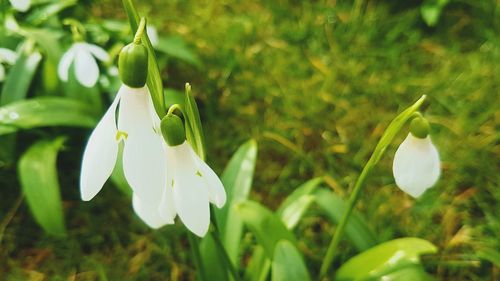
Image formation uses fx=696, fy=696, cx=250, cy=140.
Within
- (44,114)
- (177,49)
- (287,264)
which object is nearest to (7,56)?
(44,114)

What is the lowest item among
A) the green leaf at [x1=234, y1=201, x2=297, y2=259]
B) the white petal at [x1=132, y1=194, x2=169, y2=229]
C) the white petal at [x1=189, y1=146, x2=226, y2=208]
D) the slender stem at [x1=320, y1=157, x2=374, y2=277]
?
the white petal at [x1=132, y1=194, x2=169, y2=229]

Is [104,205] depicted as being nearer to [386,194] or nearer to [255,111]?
[255,111]

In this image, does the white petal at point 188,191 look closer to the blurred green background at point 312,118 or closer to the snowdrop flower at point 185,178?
the snowdrop flower at point 185,178

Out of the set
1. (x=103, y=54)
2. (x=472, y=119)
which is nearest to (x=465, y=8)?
(x=472, y=119)

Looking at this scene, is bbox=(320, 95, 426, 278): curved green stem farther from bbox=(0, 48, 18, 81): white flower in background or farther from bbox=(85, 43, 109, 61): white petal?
bbox=(0, 48, 18, 81): white flower in background

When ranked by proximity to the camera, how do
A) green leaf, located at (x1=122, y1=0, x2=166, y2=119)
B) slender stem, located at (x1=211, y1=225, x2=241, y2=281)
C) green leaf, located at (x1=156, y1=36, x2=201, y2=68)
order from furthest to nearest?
green leaf, located at (x1=156, y1=36, x2=201, y2=68) < slender stem, located at (x1=211, y1=225, x2=241, y2=281) < green leaf, located at (x1=122, y1=0, x2=166, y2=119)

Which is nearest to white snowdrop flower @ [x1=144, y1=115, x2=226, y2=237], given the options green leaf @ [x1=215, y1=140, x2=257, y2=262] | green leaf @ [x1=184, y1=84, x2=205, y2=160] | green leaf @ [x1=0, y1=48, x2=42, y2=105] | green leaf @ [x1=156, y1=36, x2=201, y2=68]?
green leaf @ [x1=184, y1=84, x2=205, y2=160]
